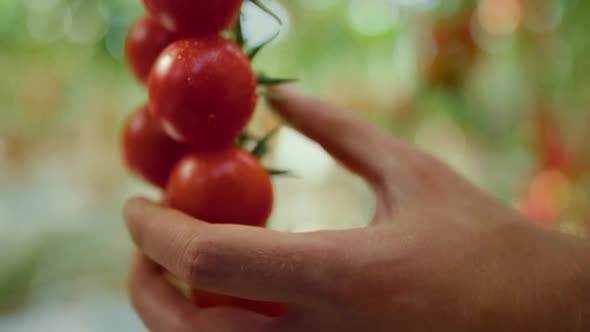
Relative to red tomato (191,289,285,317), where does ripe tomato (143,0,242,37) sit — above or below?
above

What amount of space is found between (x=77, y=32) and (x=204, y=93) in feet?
2.17

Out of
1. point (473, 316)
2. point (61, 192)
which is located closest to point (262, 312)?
point (473, 316)

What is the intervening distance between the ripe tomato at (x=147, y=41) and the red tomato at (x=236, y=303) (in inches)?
7.7

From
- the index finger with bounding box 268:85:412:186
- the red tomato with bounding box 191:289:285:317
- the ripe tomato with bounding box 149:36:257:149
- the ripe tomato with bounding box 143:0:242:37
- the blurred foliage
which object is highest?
the ripe tomato with bounding box 143:0:242:37

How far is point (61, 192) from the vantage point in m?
0.95

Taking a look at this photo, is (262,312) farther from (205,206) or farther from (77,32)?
(77,32)

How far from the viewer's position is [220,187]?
396mm

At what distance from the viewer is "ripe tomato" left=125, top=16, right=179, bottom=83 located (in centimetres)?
44

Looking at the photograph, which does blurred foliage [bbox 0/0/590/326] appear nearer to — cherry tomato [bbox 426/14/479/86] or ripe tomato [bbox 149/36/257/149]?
cherry tomato [bbox 426/14/479/86]

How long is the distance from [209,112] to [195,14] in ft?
0.23

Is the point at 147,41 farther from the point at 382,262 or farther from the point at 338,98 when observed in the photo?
the point at 338,98

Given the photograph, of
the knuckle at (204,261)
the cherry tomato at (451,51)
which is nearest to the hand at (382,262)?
the knuckle at (204,261)

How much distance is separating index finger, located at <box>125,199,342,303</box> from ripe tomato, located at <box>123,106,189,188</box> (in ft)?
Answer: 0.45

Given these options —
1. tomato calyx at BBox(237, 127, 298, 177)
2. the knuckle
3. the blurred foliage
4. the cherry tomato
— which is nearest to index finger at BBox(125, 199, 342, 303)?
the knuckle
